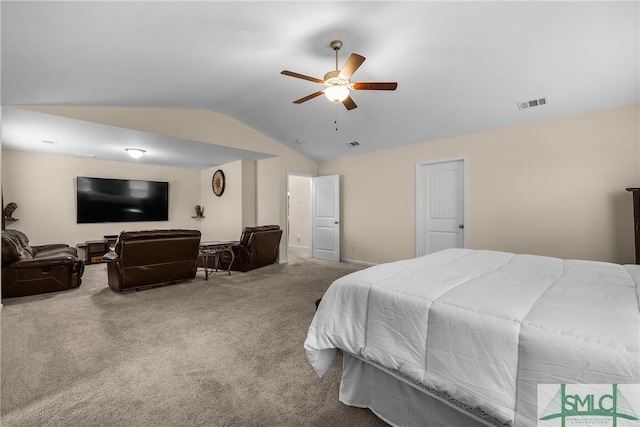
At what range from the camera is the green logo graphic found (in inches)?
31.5

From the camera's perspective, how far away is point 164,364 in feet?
6.50

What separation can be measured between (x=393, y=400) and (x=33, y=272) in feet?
15.0

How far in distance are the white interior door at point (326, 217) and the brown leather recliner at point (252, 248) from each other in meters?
1.44

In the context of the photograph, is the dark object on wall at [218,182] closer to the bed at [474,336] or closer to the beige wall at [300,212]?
the beige wall at [300,212]

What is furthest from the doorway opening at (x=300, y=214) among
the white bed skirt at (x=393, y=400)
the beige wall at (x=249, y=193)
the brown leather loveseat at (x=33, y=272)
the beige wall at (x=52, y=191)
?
the white bed skirt at (x=393, y=400)

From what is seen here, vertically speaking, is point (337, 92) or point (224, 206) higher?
point (337, 92)

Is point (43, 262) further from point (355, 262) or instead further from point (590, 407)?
point (590, 407)

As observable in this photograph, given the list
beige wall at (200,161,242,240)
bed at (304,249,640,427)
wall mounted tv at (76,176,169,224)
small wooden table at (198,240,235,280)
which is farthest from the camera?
beige wall at (200,161,242,240)

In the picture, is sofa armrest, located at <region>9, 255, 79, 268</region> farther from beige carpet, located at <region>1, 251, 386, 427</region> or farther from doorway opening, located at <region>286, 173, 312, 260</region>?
doorway opening, located at <region>286, 173, 312, 260</region>

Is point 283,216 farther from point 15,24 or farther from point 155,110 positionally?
point 15,24

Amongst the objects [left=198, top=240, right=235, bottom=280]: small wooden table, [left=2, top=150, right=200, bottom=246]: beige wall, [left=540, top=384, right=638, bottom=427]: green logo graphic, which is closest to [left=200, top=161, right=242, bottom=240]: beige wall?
[left=2, top=150, right=200, bottom=246]: beige wall

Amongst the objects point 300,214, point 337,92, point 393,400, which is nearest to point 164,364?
point 393,400

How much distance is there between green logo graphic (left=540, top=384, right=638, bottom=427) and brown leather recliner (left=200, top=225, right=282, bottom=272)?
14.6 ft

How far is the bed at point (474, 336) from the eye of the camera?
90cm
